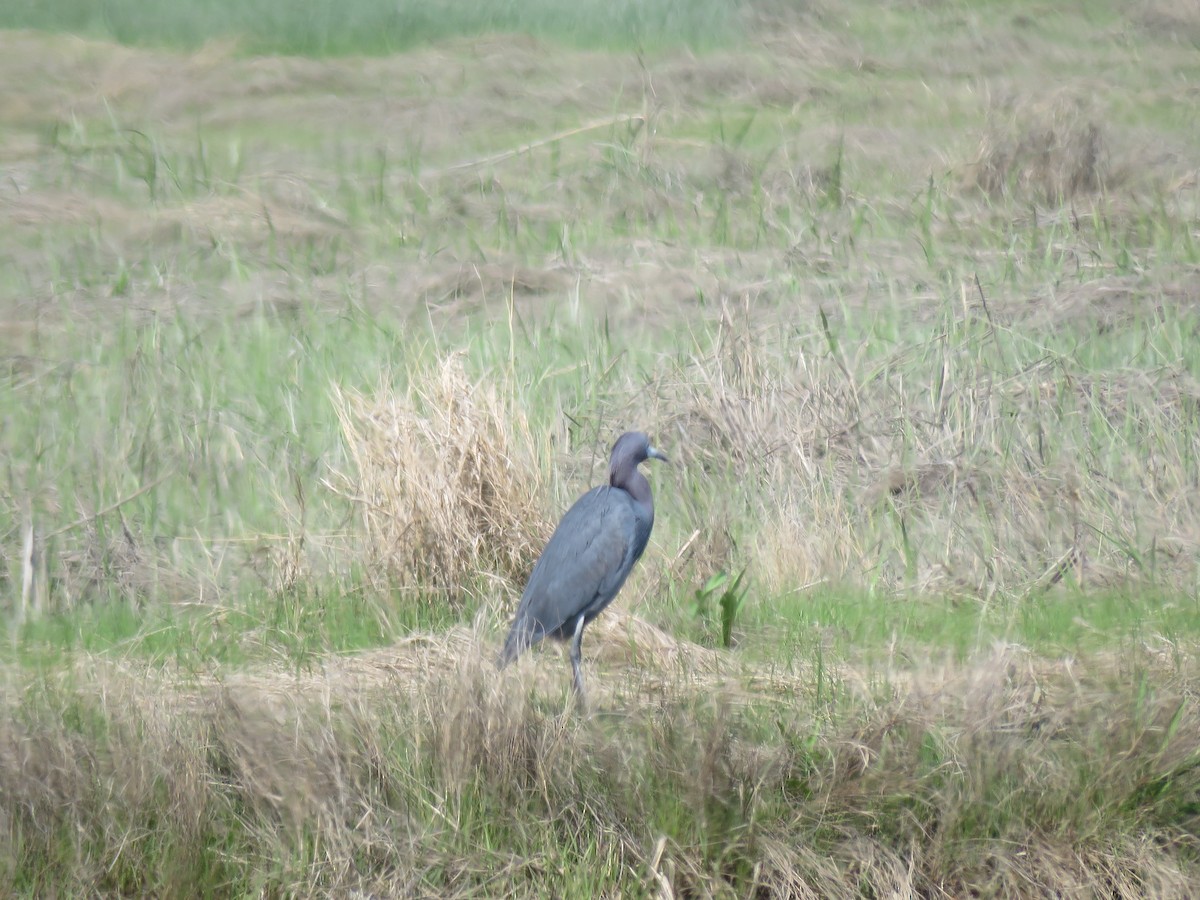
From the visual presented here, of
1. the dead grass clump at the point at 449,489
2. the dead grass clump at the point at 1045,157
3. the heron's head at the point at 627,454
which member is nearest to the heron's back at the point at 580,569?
the heron's head at the point at 627,454

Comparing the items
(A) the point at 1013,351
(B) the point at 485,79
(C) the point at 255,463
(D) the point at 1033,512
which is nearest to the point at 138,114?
(B) the point at 485,79

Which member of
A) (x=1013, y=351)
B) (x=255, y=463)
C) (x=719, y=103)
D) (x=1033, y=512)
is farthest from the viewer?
(x=719, y=103)

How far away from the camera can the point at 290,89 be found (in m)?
12.4

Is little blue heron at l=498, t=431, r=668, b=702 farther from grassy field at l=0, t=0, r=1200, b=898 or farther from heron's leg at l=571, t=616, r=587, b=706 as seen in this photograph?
grassy field at l=0, t=0, r=1200, b=898

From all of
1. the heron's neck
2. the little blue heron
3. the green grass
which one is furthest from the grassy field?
the green grass

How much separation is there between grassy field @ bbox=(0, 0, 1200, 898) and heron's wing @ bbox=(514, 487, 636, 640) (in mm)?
170

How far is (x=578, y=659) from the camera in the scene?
4434 millimetres

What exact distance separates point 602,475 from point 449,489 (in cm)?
132

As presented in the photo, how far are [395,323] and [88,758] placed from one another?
13.6 ft

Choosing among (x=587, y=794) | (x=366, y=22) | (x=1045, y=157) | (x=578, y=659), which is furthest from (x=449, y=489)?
(x=366, y=22)

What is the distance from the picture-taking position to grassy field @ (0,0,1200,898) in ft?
12.8

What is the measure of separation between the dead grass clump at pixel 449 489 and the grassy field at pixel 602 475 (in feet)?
0.06

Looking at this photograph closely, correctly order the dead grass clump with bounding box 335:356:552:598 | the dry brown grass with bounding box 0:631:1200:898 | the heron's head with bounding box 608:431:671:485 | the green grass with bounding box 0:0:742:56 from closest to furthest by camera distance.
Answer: the dry brown grass with bounding box 0:631:1200:898 → the heron's head with bounding box 608:431:671:485 → the dead grass clump with bounding box 335:356:552:598 → the green grass with bounding box 0:0:742:56

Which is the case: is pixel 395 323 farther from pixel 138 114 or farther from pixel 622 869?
pixel 138 114
